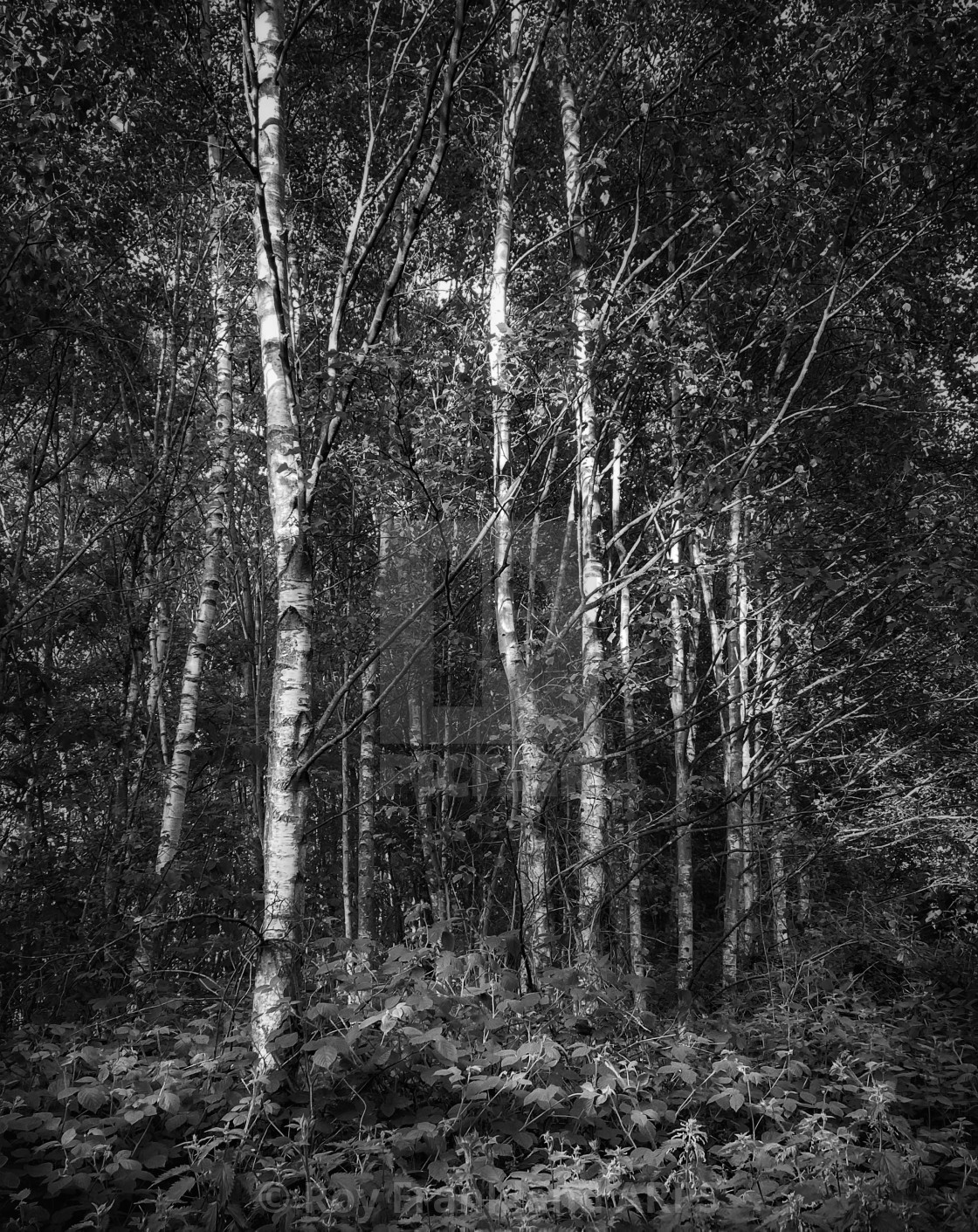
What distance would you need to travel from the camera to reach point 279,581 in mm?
3248

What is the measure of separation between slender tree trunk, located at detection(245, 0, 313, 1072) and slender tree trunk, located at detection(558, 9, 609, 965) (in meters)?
2.27

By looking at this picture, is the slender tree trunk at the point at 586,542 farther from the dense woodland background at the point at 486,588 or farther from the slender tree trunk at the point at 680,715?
the slender tree trunk at the point at 680,715

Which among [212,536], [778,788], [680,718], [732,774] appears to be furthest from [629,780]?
[212,536]

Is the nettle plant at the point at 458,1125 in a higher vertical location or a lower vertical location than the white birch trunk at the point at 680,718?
lower

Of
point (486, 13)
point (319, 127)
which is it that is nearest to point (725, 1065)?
point (486, 13)

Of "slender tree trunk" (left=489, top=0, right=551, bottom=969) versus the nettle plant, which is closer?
the nettle plant

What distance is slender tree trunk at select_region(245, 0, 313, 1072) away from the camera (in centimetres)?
Answer: 295

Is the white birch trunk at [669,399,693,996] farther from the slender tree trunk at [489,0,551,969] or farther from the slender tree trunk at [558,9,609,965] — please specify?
the slender tree trunk at [489,0,551,969]

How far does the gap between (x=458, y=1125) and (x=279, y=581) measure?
92.7 inches

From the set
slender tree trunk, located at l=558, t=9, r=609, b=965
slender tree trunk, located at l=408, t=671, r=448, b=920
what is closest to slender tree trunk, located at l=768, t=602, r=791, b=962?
slender tree trunk, located at l=558, t=9, r=609, b=965

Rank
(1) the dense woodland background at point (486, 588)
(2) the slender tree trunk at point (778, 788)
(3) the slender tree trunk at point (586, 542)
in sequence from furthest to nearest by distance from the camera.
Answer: (2) the slender tree trunk at point (778, 788), (3) the slender tree trunk at point (586, 542), (1) the dense woodland background at point (486, 588)

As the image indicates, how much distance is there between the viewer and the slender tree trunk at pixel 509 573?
4988mm

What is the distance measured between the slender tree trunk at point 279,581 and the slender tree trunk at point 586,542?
2266mm

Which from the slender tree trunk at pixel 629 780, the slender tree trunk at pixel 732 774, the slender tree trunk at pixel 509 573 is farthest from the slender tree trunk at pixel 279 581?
the slender tree trunk at pixel 732 774
